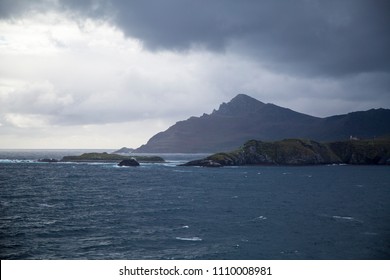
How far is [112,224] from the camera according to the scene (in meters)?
58.7

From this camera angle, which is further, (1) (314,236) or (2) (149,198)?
(2) (149,198)

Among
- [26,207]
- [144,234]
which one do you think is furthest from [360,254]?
[26,207]

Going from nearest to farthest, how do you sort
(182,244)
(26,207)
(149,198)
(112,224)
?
(182,244), (112,224), (26,207), (149,198)

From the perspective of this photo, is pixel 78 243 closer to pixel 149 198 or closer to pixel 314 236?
pixel 314 236

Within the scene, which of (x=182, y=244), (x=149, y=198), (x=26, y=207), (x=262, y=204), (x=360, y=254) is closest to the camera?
(x=360, y=254)

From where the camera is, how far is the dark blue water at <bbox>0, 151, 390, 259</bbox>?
4456 cm

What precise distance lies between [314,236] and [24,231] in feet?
141

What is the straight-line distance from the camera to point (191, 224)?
59.1 metres

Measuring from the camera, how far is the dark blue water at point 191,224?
4456 cm

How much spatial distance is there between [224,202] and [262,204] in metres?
8.74

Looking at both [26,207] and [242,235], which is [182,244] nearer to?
[242,235]

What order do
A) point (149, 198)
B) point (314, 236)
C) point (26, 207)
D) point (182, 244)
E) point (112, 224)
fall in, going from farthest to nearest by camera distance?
point (149, 198), point (26, 207), point (112, 224), point (314, 236), point (182, 244)

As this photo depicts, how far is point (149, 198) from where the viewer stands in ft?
287

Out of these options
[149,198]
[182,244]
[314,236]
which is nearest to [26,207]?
[149,198]
